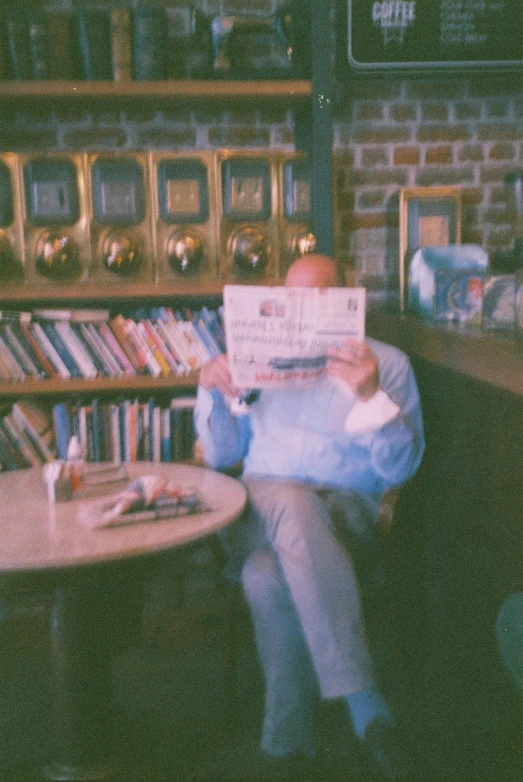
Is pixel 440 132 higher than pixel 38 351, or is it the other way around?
pixel 440 132

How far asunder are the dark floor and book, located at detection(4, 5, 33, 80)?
173 cm

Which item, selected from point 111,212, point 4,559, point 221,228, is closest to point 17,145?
point 111,212

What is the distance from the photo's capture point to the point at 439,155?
257cm

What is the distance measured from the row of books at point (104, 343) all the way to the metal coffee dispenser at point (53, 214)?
16 centimetres

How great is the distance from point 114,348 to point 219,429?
545mm

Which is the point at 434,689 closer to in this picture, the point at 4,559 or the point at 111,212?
the point at 4,559

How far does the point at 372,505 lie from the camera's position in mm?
1833

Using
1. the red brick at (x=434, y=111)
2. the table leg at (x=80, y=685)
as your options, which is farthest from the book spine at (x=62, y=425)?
the red brick at (x=434, y=111)

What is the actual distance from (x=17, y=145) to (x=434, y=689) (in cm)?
219

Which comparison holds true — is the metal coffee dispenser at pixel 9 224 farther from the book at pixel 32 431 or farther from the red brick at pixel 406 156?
the red brick at pixel 406 156

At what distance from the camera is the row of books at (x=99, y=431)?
7.39 feet

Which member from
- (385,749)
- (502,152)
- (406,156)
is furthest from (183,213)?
(385,749)

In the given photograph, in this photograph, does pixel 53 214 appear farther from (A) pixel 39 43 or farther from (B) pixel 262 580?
(B) pixel 262 580

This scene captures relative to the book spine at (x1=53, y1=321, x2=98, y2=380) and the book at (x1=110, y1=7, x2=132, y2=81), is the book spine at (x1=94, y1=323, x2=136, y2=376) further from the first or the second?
the book at (x1=110, y1=7, x2=132, y2=81)
